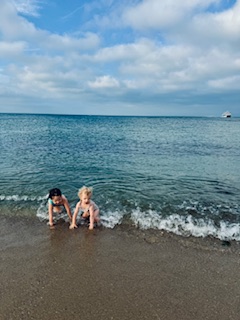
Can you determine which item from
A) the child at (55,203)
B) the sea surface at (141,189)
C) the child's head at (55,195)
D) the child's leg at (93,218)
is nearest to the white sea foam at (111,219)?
the sea surface at (141,189)

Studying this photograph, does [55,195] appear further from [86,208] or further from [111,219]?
[111,219]

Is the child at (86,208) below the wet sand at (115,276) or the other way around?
the other way around

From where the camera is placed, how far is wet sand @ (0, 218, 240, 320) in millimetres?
4082

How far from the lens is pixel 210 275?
510cm

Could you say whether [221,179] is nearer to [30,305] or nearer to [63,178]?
[63,178]

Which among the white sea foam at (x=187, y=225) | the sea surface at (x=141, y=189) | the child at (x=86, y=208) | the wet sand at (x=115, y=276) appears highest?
the child at (x=86, y=208)

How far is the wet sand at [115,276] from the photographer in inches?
161

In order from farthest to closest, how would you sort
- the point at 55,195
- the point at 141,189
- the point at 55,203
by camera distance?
the point at 141,189 < the point at 55,203 < the point at 55,195

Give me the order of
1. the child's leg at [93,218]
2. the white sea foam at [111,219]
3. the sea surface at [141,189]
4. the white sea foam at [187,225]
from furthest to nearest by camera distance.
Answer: the sea surface at [141,189], the white sea foam at [111,219], the child's leg at [93,218], the white sea foam at [187,225]

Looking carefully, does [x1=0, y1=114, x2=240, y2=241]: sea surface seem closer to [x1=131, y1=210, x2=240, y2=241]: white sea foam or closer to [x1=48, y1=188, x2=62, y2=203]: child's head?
[x1=131, y1=210, x2=240, y2=241]: white sea foam

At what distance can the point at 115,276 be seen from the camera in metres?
4.98

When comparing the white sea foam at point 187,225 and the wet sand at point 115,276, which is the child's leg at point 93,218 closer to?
the wet sand at point 115,276

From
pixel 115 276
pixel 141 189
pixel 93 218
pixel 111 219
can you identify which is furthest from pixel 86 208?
pixel 141 189

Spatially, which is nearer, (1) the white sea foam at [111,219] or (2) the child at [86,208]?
(2) the child at [86,208]
